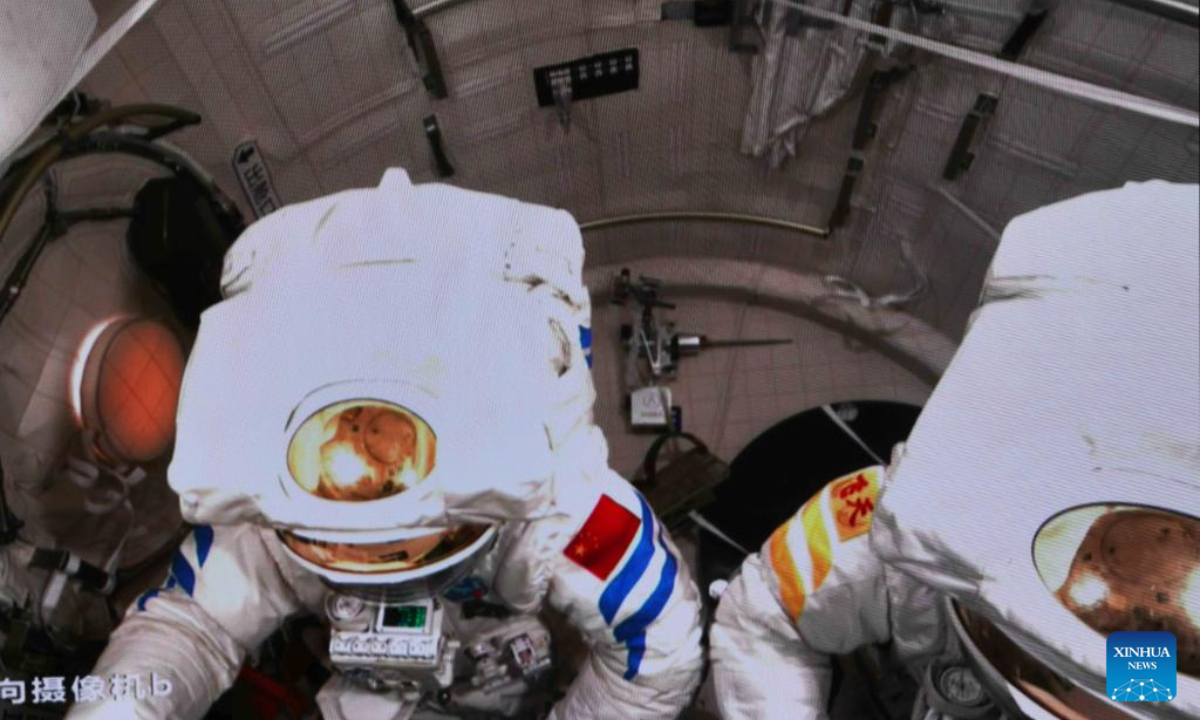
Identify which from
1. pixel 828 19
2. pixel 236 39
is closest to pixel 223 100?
pixel 236 39

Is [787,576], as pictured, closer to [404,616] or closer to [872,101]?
[404,616]

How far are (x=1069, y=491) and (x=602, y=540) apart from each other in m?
0.62

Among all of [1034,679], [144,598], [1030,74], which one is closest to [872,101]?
[1030,74]

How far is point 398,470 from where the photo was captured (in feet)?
3.57

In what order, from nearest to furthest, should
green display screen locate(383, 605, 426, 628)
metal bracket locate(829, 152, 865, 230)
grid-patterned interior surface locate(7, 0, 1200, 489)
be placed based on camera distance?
green display screen locate(383, 605, 426, 628) → grid-patterned interior surface locate(7, 0, 1200, 489) → metal bracket locate(829, 152, 865, 230)

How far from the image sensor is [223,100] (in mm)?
1508

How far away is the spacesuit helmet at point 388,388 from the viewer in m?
1.05

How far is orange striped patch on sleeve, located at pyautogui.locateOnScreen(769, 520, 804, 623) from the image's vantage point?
1.30m

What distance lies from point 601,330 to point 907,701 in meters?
1.12

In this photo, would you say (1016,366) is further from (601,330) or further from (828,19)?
(601,330)

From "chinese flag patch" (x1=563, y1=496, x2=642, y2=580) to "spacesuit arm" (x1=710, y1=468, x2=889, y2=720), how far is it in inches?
7.1

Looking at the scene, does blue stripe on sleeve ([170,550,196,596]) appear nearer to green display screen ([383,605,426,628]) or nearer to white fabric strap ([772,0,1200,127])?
green display screen ([383,605,426,628])

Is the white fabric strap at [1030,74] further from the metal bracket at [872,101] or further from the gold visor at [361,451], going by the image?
the gold visor at [361,451]

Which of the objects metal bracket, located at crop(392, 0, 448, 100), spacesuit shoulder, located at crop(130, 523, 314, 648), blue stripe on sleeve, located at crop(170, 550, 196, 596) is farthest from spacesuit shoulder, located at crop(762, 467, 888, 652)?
metal bracket, located at crop(392, 0, 448, 100)
